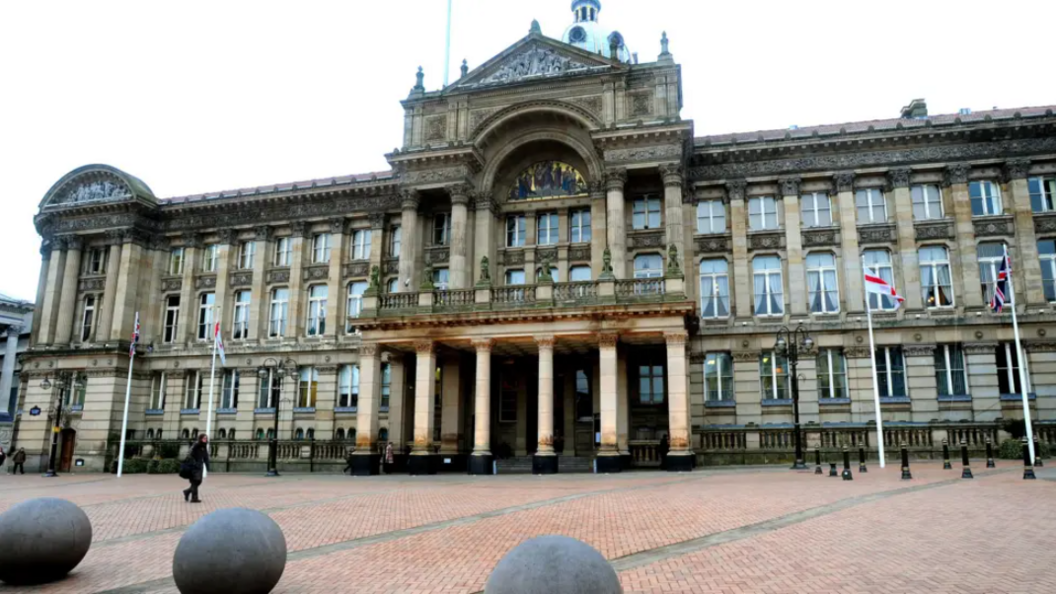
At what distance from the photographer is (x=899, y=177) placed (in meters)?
35.9

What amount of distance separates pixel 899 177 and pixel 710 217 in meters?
9.16

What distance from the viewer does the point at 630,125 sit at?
117 feet

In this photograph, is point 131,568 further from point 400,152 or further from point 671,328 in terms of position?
point 400,152

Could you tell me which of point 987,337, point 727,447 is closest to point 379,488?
point 727,447

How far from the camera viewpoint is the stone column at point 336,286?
42219mm

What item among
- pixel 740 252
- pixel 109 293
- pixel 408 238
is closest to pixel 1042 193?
pixel 740 252

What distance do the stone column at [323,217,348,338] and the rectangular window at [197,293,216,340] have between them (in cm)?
802

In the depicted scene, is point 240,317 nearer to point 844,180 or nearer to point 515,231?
point 515,231

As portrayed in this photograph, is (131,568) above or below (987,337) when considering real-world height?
below

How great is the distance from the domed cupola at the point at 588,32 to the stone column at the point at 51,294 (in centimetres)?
4078

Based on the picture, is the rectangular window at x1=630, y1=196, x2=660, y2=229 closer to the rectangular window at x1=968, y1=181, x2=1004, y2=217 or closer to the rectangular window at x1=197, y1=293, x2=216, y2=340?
the rectangular window at x1=968, y1=181, x2=1004, y2=217

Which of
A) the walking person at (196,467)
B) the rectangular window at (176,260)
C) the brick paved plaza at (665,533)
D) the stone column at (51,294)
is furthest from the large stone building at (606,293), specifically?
the walking person at (196,467)

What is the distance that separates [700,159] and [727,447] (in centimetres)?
1475

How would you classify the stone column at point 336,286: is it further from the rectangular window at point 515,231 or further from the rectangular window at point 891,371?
the rectangular window at point 891,371
